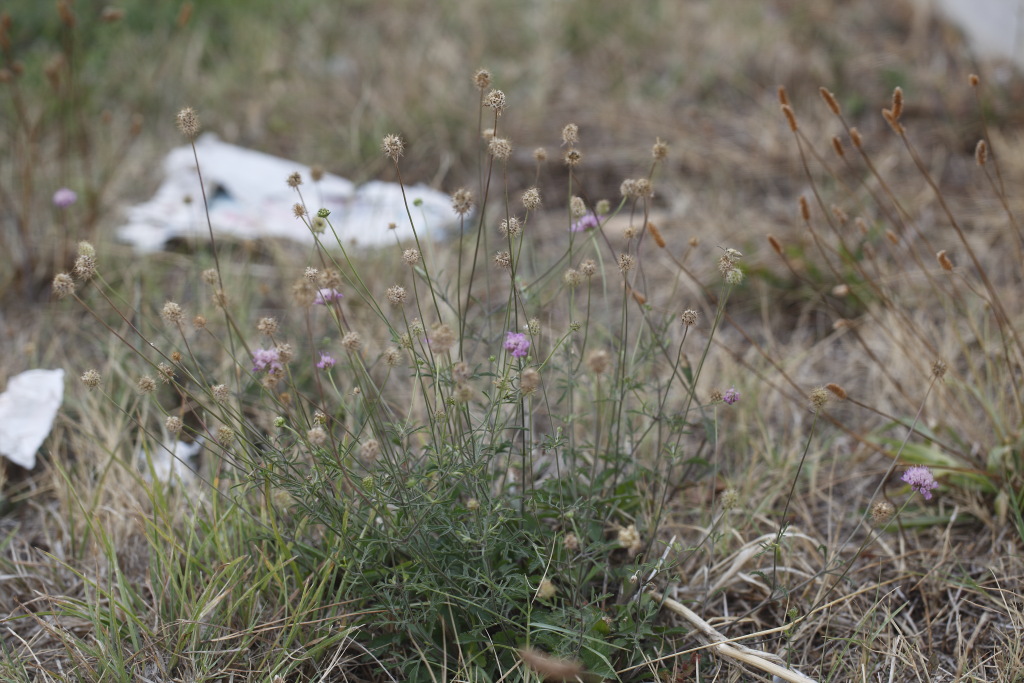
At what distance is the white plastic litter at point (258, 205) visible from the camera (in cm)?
350

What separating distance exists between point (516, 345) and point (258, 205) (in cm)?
248

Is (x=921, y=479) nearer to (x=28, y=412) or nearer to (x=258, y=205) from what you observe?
(x=28, y=412)

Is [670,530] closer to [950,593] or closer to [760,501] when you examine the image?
[760,501]

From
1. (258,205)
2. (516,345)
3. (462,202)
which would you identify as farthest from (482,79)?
(258,205)

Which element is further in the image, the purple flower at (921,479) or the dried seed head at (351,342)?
the purple flower at (921,479)

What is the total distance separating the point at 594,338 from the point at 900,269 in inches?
43.8

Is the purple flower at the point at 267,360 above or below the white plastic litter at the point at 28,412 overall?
above

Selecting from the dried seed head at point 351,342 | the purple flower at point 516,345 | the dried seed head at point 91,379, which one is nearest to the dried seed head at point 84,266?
the dried seed head at point 91,379

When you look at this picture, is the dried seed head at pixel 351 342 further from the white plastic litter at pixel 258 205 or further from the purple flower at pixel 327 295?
the white plastic litter at pixel 258 205

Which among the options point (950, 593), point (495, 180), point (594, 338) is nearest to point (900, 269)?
point (594, 338)

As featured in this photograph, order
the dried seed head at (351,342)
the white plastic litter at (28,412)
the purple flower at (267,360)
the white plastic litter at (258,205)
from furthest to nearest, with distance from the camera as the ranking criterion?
the white plastic litter at (258,205) → the white plastic litter at (28,412) → the purple flower at (267,360) → the dried seed head at (351,342)

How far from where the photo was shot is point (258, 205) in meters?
3.80

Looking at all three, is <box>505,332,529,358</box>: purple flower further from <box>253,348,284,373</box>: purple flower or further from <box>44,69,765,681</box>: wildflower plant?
<box>253,348,284,373</box>: purple flower

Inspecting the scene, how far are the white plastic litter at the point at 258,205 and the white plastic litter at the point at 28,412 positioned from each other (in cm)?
97
